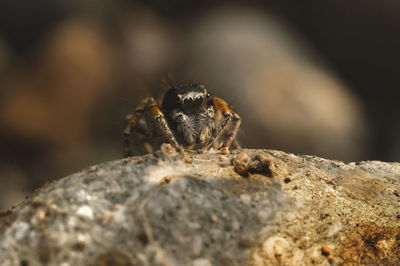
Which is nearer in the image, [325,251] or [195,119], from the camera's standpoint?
[325,251]

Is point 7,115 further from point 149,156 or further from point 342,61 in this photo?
point 342,61

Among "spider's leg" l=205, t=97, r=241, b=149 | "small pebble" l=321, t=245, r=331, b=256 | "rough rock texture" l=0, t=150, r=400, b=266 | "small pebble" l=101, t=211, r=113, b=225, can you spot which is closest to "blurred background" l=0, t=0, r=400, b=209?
"spider's leg" l=205, t=97, r=241, b=149

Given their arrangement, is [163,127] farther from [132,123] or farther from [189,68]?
[189,68]

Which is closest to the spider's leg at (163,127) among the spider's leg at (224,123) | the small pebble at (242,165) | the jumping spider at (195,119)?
the jumping spider at (195,119)

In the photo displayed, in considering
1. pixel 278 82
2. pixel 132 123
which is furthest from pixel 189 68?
pixel 132 123

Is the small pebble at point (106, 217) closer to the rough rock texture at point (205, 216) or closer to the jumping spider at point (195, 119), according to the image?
the rough rock texture at point (205, 216)
